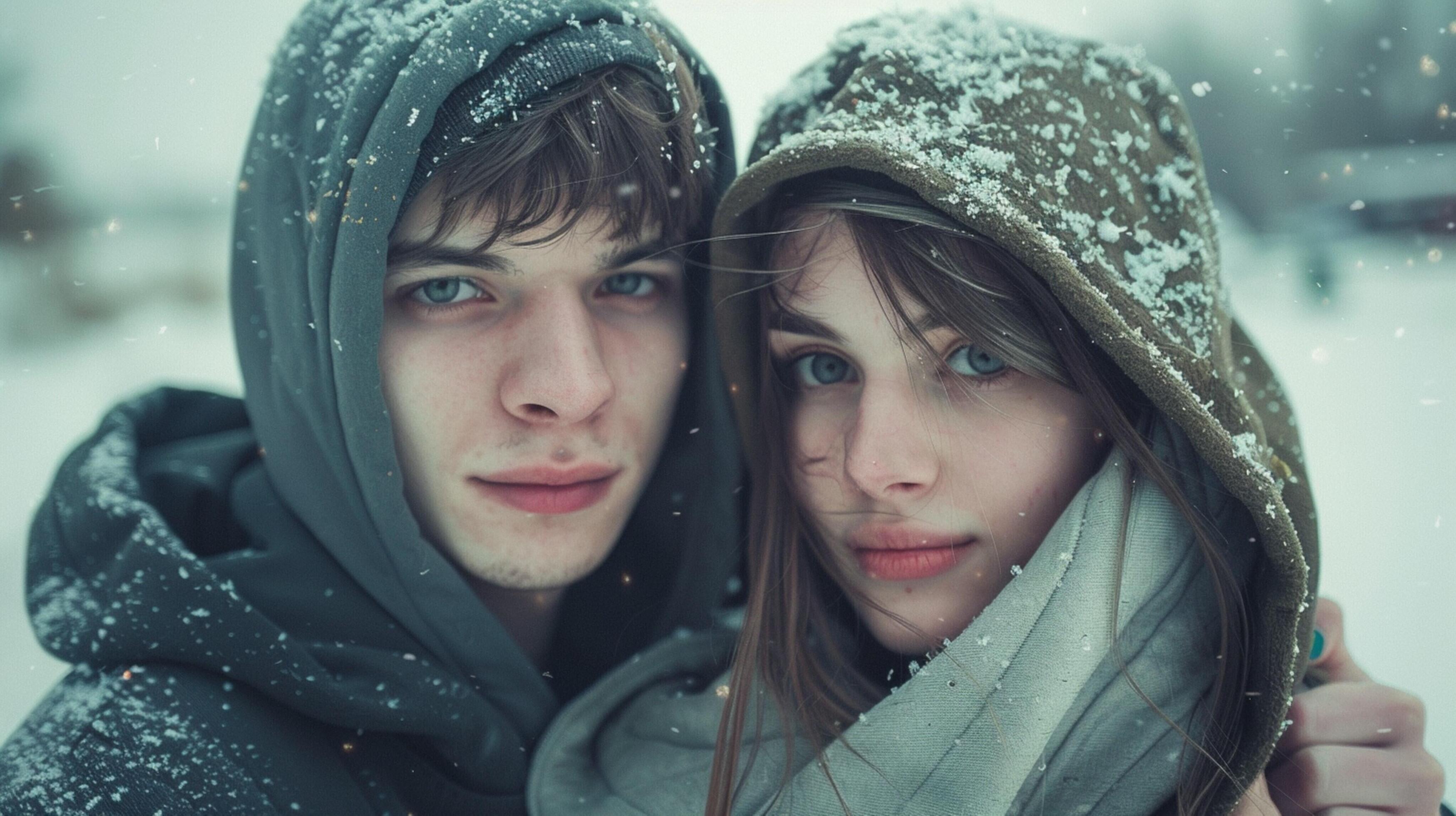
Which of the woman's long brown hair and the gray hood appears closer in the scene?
the woman's long brown hair

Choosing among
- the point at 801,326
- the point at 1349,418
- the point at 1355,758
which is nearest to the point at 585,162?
the point at 801,326

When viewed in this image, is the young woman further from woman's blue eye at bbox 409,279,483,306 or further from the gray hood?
woman's blue eye at bbox 409,279,483,306

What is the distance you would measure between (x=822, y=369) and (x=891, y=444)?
0.26 metres

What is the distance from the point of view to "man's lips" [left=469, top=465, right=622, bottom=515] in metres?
1.61

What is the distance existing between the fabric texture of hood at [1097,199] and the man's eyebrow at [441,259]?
14.7 inches

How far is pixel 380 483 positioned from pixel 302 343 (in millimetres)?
290

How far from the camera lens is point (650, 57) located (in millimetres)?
1565

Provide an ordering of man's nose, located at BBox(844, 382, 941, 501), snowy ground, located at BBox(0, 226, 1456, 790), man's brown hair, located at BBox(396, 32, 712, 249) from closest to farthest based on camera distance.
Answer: man's nose, located at BBox(844, 382, 941, 501) → man's brown hair, located at BBox(396, 32, 712, 249) → snowy ground, located at BBox(0, 226, 1456, 790)

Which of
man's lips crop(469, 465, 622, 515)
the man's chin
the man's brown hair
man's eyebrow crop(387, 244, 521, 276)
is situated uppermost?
the man's brown hair

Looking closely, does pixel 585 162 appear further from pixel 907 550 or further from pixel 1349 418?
pixel 1349 418

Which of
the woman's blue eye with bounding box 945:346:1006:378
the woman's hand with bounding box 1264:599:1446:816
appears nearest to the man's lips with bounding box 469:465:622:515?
the woman's blue eye with bounding box 945:346:1006:378

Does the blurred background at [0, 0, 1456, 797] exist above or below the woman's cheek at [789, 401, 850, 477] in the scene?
above

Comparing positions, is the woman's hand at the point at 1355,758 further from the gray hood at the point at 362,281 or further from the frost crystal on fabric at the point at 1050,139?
the gray hood at the point at 362,281

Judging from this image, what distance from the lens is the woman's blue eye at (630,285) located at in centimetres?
171
